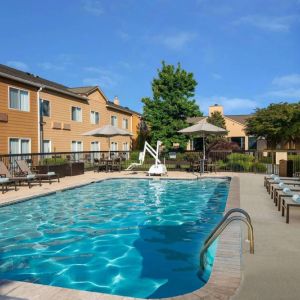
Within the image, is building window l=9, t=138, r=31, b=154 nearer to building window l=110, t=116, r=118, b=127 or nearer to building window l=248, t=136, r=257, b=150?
building window l=110, t=116, r=118, b=127

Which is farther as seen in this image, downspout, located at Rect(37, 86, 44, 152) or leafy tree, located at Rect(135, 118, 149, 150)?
leafy tree, located at Rect(135, 118, 149, 150)

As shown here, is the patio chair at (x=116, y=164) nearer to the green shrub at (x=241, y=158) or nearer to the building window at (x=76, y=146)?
the building window at (x=76, y=146)

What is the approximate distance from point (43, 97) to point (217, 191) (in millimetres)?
14147

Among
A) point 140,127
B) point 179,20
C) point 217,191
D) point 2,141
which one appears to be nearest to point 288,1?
point 179,20

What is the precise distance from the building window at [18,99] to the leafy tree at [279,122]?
2488cm

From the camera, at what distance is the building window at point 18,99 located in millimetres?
19062

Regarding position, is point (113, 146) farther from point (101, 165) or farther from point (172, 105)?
point (101, 165)

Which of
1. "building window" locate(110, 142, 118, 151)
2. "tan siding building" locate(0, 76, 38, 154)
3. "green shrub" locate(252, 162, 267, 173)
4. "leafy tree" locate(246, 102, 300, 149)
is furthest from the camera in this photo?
"leafy tree" locate(246, 102, 300, 149)

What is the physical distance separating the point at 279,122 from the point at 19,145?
2675 centimetres

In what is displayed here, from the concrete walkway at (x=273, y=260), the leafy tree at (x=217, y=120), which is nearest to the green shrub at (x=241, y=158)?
the concrete walkway at (x=273, y=260)

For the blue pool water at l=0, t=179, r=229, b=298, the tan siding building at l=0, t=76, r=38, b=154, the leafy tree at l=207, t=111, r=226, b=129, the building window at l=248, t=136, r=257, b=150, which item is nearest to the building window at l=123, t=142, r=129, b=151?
the leafy tree at l=207, t=111, r=226, b=129

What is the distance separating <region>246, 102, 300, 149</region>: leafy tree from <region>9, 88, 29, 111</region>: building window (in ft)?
81.6

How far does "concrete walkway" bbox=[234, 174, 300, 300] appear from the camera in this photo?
3441 millimetres

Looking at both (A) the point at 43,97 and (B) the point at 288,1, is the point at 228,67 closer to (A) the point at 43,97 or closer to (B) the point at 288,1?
(B) the point at 288,1
